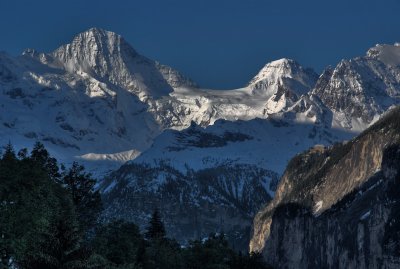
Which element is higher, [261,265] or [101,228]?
[261,265]

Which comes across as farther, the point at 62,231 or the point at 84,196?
the point at 84,196

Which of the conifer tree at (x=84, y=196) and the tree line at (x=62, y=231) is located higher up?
the conifer tree at (x=84, y=196)

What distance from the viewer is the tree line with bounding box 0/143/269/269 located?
65.5 meters

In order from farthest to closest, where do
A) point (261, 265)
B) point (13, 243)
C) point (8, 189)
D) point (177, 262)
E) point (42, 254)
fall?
point (261, 265)
point (177, 262)
point (8, 189)
point (13, 243)
point (42, 254)

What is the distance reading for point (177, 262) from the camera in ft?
412

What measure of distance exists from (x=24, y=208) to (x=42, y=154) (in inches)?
1226

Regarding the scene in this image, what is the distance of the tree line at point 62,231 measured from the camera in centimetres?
6550

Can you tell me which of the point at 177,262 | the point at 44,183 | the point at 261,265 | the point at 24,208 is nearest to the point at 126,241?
the point at 177,262

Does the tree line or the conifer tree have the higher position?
the conifer tree

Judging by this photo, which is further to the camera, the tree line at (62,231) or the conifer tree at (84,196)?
the conifer tree at (84,196)

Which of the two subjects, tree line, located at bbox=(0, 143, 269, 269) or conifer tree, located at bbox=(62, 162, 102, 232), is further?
conifer tree, located at bbox=(62, 162, 102, 232)

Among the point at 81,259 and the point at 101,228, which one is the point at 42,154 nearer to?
the point at 101,228

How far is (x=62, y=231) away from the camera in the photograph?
65750 millimetres

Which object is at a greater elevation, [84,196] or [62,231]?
[84,196]
